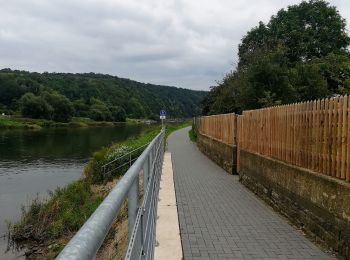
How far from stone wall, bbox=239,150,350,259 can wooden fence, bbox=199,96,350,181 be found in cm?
18

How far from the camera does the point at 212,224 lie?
311 inches

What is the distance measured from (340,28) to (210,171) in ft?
110

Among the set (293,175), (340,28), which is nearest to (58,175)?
(293,175)

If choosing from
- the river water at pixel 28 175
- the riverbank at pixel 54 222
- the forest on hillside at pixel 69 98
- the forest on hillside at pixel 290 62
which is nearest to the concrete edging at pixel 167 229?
the riverbank at pixel 54 222

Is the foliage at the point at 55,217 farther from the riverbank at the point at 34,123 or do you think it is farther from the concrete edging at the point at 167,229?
the riverbank at the point at 34,123

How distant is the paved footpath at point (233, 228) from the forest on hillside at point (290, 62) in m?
10.2

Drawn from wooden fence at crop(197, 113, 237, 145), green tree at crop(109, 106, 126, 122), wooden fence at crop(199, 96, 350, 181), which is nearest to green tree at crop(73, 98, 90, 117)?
green tree at crop(109, 106, 126, 122)

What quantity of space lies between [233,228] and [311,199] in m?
1.45

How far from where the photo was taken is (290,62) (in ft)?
136

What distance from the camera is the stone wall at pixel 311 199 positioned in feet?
19.6

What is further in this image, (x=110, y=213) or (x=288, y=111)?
(x=288, y=111)

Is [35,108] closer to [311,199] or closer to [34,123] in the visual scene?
[34,123]

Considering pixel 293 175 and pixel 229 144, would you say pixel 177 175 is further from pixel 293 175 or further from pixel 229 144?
pixel 293 175

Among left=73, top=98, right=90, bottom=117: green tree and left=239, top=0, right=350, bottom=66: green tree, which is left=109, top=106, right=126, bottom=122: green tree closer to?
left=73, top=98, right=90, bottom=117: green tree
